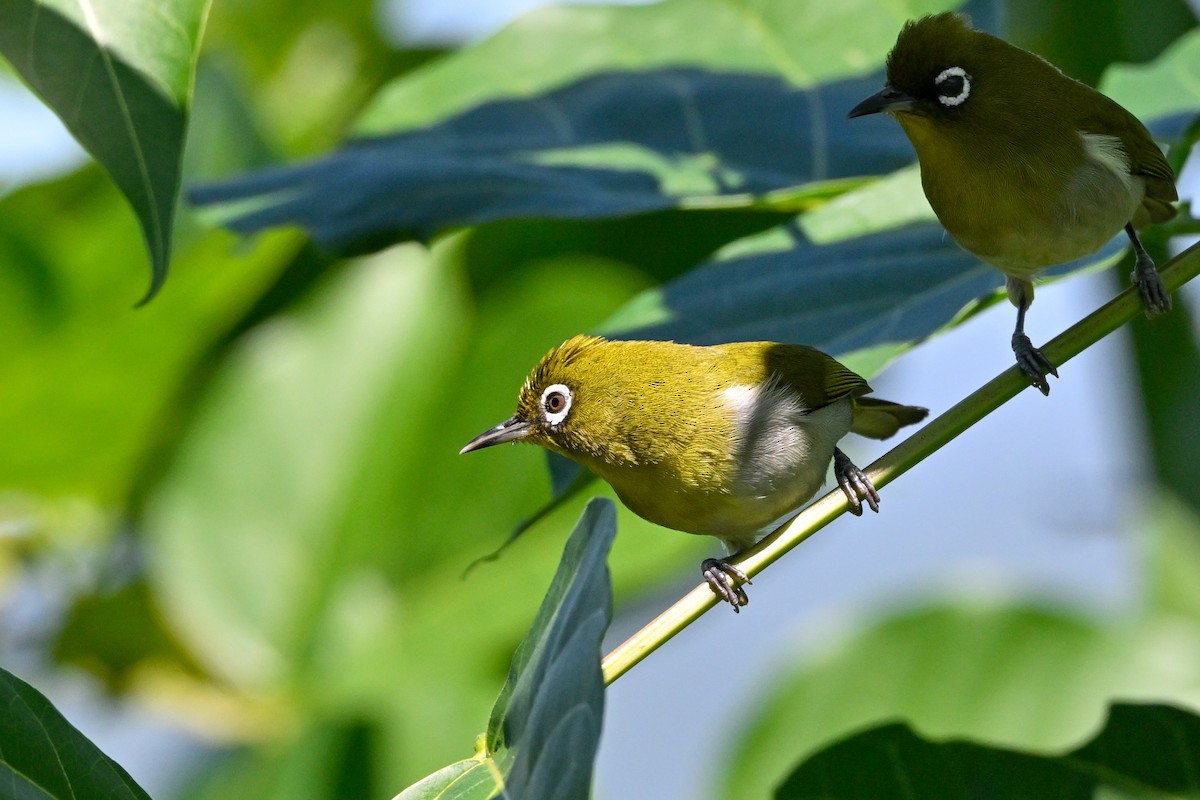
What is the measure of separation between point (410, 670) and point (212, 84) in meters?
1.73

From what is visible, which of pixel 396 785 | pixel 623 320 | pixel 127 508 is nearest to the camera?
pixel 623 320

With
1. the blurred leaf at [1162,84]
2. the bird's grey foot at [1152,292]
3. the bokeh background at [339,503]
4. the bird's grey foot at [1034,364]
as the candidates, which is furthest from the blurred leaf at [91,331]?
the bird's grey foot at [1152,292]

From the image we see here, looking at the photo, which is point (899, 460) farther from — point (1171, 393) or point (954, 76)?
→ point (1171, 393)

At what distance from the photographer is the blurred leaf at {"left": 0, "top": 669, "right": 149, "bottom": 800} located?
56.9 inches

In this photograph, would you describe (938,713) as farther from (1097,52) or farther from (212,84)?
(212,84)

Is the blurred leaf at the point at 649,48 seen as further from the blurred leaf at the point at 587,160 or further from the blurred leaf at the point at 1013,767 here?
the blurred leaf at the point at 1013,767

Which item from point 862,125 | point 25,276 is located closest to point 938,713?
point 862,125

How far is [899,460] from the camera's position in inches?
58.1

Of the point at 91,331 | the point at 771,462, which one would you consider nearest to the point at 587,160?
the point at 771,462

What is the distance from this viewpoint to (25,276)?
338cm

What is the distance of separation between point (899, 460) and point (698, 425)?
689 millimetres

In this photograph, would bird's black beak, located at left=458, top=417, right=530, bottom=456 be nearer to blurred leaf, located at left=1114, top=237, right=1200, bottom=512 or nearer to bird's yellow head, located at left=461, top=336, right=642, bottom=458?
bird's yellow head, located at left=461, top=336, right=642, bottom=458

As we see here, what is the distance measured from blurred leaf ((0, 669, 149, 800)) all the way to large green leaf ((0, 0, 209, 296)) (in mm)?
563

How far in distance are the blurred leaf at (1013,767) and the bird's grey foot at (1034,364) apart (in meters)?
0.56
